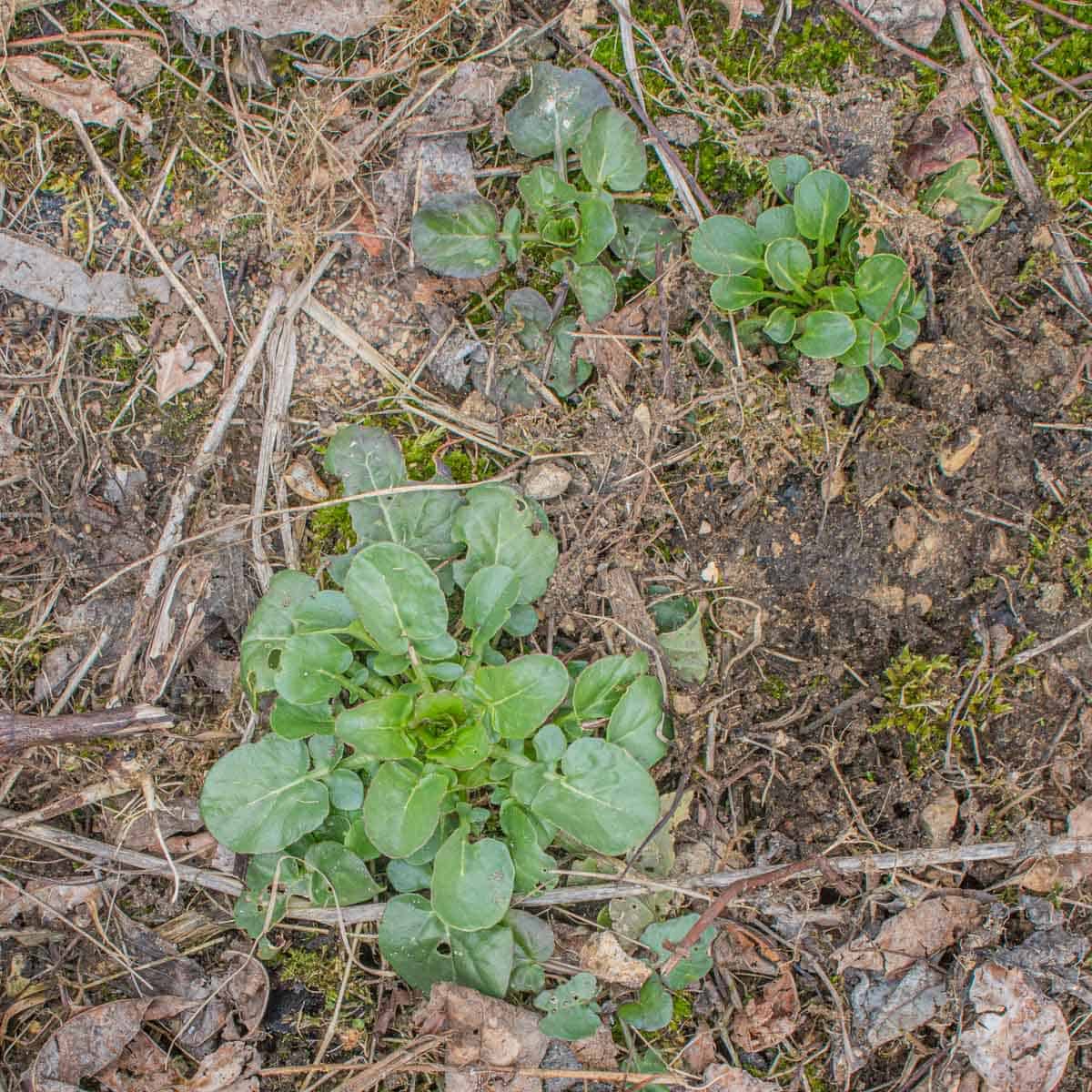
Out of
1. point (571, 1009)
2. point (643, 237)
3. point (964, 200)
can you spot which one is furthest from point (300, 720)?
point (964, 200)

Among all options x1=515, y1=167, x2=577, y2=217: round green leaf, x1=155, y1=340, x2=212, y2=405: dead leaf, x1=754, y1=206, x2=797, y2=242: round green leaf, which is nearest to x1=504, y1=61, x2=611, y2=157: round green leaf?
x1=515, y1=167, x2=577, y2=217: round green leaf

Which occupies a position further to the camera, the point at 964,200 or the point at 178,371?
the point at 178,371

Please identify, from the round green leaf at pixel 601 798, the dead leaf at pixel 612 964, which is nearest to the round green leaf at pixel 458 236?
the round green leaf at pixel 601 798

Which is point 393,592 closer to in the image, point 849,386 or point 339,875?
point 339,875

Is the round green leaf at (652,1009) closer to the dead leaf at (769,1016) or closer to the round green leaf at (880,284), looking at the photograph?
the dead leaf at (769,1016)

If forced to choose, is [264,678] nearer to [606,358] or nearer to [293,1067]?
[293,1067]

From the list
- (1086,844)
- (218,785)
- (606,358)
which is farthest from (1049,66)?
(218,785)
